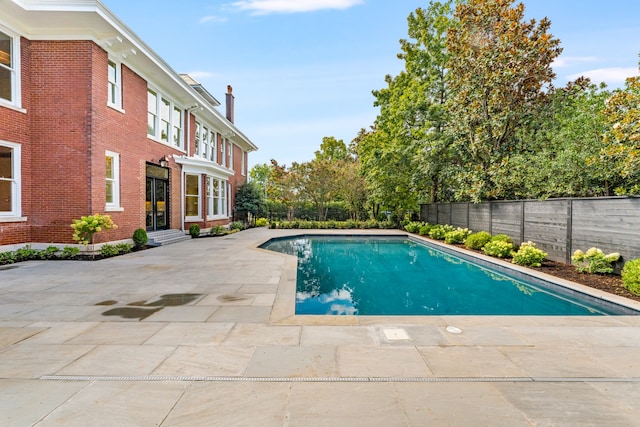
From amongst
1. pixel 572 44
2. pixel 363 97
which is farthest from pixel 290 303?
pixel 363 97

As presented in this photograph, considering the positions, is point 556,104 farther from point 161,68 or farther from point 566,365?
point 161,68

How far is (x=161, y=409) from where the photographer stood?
2289 mm

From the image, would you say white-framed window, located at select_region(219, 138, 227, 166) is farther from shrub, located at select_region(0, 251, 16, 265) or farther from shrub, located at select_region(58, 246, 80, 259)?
shrub, located at select_region(0, 251, 16, 265)

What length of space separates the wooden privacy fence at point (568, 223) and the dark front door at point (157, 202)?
12.4m

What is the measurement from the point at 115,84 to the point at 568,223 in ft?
43.1

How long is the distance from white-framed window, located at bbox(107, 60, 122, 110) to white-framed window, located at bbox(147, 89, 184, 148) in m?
1.98

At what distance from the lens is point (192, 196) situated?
15453 millimetres

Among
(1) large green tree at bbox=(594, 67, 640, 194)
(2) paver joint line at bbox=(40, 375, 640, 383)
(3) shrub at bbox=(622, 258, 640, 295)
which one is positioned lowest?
(2) paver joint line at bbox=(40, 375, 640, 383)

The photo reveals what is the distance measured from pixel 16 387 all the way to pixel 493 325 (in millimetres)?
4669

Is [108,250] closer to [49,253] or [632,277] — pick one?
[49,253]

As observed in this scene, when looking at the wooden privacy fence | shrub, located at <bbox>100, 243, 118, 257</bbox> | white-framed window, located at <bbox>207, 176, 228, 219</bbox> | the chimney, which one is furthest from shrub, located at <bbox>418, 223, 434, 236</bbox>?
the chimney

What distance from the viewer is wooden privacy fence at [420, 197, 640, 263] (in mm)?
6645

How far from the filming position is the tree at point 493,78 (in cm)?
1154

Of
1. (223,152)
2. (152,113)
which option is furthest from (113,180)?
(223,152)
